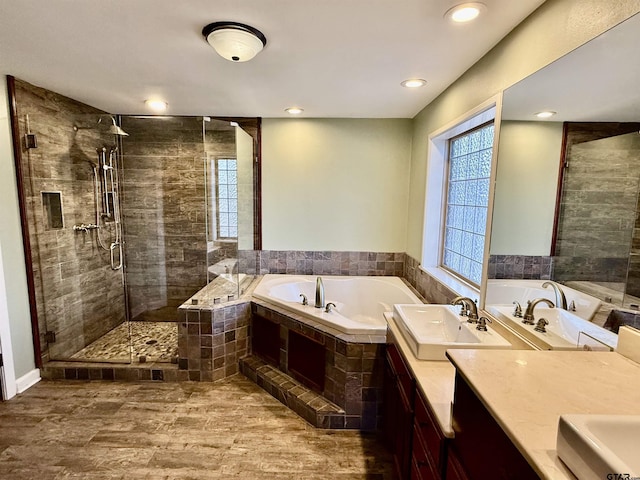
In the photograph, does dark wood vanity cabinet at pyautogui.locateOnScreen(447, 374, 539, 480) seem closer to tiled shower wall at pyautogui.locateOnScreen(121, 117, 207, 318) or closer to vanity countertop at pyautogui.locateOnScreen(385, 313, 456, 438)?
vanity countertop at pyautogui.locateOnScreen(385, 313, 456, 438)

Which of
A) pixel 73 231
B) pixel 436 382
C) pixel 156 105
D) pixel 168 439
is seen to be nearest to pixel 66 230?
pixel 73 231

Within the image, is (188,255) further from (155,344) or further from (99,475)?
(99,475)

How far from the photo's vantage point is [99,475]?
6.04ft

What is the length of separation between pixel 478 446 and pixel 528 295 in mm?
911

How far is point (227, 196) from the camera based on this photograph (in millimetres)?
3256

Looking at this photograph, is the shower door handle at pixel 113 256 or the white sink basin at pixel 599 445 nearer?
the white sink basin at pixel 599 445

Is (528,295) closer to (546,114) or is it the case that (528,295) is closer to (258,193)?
(546,114)

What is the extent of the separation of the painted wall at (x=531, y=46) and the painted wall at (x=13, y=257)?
3.25 meters

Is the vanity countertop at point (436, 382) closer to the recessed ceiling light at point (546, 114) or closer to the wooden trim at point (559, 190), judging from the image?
the wooden trim at point (559, 190)

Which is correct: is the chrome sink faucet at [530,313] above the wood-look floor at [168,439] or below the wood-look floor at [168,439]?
above

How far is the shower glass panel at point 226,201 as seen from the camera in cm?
318

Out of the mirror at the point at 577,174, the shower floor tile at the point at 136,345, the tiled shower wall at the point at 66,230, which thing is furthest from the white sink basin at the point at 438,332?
the tiled shower wall at the point at 66,230

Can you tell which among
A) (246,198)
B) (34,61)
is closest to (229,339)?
(246,198)

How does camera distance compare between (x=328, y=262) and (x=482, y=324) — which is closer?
(x=482, y=324)
